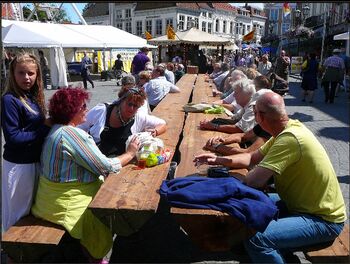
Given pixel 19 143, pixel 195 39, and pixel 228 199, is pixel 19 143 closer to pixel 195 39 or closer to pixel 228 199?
pixel 228 199

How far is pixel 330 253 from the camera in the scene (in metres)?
2.22

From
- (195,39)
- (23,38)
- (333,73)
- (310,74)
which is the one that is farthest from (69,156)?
(23,38)

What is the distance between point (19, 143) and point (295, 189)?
1.66m

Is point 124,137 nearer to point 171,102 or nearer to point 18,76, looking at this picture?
point 18,76

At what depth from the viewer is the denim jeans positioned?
2.15 m

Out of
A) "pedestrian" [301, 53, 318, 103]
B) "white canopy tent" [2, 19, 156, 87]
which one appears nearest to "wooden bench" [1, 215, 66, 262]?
"pedestrian" [301, 53, 318, 103]

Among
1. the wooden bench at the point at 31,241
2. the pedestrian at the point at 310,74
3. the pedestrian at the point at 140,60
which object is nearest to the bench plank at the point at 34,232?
the wooden bench at the point at 31,241

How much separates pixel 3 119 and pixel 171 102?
395cm

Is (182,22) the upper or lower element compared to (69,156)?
upper

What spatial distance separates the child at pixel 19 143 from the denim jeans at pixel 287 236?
4.51 feet

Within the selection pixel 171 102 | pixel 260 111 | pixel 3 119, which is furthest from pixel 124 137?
pixel 171 102

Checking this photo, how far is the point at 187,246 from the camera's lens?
10.7 ft

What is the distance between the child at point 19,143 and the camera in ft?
7.69

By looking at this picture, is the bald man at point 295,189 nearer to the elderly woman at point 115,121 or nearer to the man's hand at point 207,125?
the elderly woman at point 115,121
